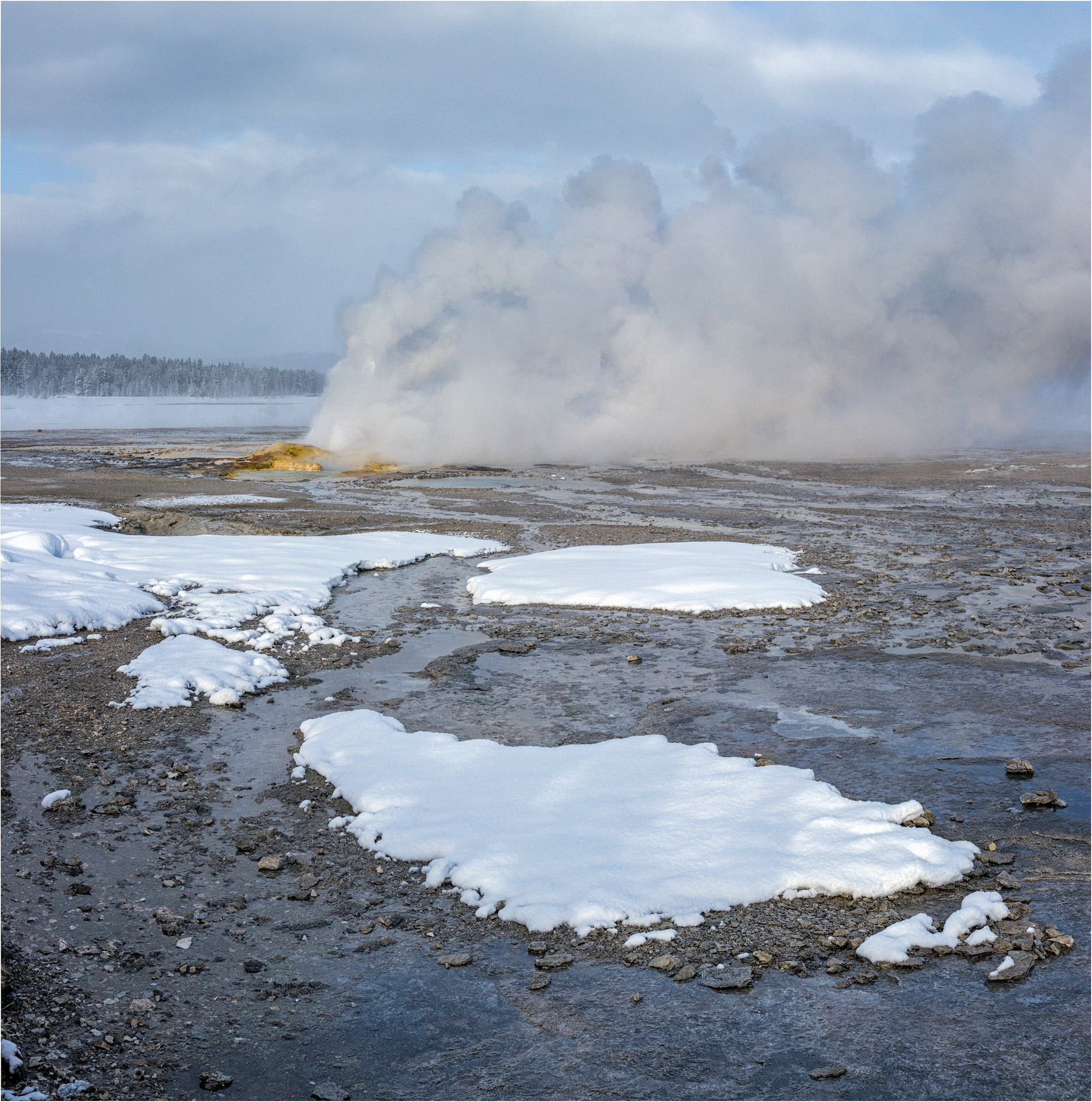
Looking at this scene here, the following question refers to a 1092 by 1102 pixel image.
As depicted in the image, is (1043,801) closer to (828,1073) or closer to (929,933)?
(929,933)

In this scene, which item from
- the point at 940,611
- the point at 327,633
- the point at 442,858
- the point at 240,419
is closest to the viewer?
the point at 442,858

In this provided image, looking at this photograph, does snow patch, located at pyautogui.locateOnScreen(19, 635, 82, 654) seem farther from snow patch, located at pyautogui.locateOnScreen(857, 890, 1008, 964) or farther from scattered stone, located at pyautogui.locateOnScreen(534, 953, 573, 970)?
snow patch, located at pyautogui.locateOnScreen(857, 890, 1008, 964)

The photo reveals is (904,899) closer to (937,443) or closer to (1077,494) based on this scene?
(1077,494)

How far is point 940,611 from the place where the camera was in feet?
45.4

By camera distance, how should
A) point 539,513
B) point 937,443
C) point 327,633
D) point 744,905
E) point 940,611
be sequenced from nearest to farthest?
point 744,905
point 327,633
point 940,611
point 539,513
point 937,443

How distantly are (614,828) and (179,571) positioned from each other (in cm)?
1142

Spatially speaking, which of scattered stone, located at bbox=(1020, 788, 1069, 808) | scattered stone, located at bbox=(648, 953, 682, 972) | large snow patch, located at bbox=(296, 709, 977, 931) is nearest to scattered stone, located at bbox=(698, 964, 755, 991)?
scattered stone, located at bbox=(648, 953, 682, 972)

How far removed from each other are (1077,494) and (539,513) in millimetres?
17790

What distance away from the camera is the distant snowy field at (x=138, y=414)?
77.6 meters

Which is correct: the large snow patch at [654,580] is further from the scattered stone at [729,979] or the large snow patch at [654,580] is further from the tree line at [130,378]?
the tree line at [130,378]

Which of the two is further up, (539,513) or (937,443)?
(937,443)

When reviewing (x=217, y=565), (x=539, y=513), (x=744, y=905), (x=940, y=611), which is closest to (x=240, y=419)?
(x=539, y=513)

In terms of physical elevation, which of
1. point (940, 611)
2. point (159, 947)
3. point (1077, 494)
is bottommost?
point (159, 947)

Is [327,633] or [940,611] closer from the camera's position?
[327,633]
